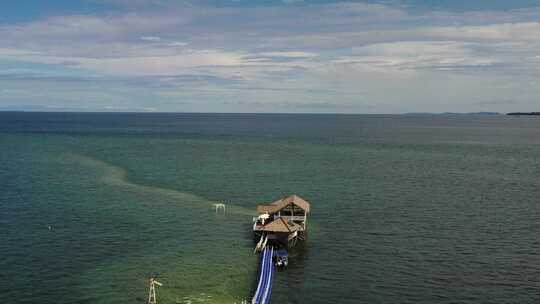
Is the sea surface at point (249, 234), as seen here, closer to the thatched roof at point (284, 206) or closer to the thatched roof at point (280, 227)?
the thatched roof at point (280, 227)

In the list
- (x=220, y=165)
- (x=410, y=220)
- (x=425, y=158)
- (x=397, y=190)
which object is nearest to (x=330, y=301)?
(x=410, y=220)

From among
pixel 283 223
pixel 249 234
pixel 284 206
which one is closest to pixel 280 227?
pixel 283 223

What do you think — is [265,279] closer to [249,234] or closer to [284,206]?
[249,234]

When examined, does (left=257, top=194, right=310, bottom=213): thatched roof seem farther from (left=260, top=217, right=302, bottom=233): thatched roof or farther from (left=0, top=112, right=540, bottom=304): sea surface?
(left=260, top=217, right=302, bottom=233): thatched roof

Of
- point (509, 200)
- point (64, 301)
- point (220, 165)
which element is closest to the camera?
point (64, 301)

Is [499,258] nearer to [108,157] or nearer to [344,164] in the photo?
[344,164]

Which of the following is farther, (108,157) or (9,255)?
(108,157)
